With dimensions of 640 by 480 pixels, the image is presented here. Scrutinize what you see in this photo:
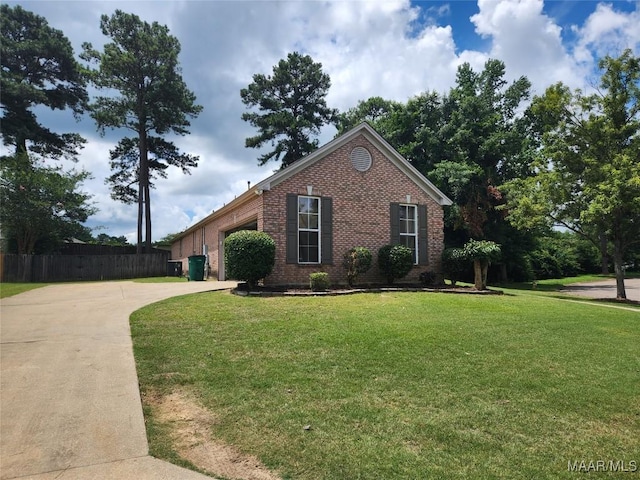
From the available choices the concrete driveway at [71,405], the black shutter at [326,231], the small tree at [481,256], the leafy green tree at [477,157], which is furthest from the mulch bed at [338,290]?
the leafy green tree at [477,157]

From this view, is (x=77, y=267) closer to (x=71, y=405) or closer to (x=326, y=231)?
(x=326, y=231)

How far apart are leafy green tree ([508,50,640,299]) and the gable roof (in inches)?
179

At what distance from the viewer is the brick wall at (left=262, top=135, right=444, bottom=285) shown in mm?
12875

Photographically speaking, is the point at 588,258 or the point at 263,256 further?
the point at 588,258

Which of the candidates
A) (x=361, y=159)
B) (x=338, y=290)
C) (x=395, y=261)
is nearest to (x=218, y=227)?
(x=361, y=159)

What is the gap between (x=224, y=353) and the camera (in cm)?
557

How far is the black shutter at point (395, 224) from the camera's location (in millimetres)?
14656

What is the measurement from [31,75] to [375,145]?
82.7 ft

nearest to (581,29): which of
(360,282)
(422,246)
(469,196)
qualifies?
(422,246)

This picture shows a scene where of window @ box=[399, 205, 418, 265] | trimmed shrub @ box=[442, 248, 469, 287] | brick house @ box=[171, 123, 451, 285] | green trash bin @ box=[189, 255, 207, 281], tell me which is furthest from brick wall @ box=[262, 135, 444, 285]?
green trash bin @ box=[189, 255, 207, 281]

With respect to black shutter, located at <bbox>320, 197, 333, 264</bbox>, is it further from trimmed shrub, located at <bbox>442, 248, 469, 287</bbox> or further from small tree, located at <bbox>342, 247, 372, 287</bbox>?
trimmed shrub, located at <bbox>442, 248, 469, 287</bbox>

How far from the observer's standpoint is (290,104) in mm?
34281

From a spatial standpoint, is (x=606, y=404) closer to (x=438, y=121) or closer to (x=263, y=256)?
(x=263, y=256)

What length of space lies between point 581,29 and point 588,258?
3288 centimetres
